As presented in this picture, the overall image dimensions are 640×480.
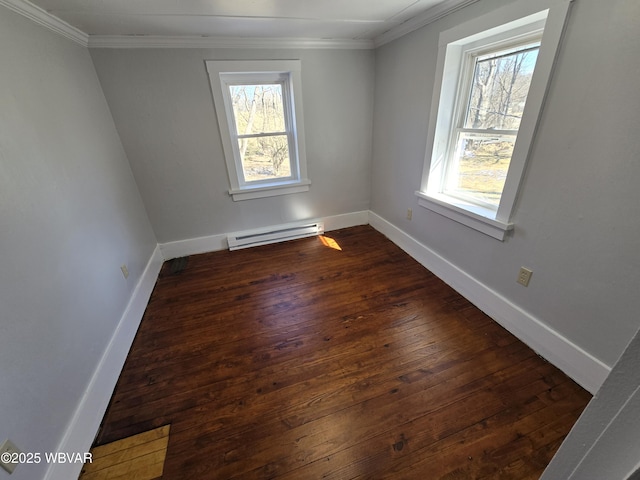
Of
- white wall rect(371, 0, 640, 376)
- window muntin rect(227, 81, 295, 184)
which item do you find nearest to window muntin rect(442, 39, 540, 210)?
white wall rect(371, 0, 640, 376)

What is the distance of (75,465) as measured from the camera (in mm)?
1171

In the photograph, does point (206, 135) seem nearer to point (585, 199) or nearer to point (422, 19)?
point (422, 19)

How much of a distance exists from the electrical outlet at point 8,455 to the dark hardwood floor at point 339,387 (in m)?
0.47

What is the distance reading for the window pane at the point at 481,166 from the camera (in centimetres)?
183

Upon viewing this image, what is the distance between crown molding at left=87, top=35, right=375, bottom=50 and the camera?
211cm

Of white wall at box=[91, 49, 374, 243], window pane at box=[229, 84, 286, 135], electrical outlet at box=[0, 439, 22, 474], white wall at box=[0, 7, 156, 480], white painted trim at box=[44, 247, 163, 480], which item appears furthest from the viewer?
window pane at box=[229, 84, 286, 135]

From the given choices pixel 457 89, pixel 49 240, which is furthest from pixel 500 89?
pixel 49 240

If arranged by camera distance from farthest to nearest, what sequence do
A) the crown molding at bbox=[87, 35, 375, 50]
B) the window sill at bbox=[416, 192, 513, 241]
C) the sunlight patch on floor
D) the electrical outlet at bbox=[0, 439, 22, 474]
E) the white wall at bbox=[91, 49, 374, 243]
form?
the sunlight patch on floor, the white wall at bbox=[91, 49, 374, 243], the crown molding at bbox=[87, 35, 375, 50], the window sill at bbox=[416, 192, 513, 241], the electrical outlet at bbox=[0, 439, 22, 474]

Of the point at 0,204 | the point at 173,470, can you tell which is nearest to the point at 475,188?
the point at 173,470

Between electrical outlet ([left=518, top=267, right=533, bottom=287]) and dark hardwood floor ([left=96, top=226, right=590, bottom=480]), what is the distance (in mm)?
376

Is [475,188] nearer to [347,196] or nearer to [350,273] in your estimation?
[350,273]

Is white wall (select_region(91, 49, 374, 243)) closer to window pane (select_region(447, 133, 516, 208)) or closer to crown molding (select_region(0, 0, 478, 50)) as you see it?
crown molding (select_region(0, 0, 478, 50))

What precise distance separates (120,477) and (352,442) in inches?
41.0

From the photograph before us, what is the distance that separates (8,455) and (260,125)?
2.78 metres
